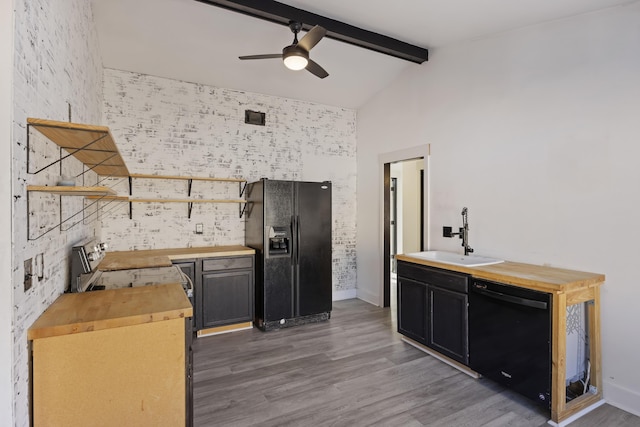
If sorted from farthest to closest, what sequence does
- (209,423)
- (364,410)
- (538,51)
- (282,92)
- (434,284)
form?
(282,92) < (434,284) < (538,51) < (364,410) < (209,423)

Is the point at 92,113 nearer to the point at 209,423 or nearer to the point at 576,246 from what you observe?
the point at 209,423

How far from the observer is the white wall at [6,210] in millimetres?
1249

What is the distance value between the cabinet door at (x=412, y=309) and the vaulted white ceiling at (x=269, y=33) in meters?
2.63

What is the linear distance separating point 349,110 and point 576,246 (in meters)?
3.78

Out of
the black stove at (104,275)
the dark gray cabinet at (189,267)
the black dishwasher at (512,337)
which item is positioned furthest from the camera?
the dark gray cabinet at (189,267)

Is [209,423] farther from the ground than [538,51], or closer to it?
closer to it

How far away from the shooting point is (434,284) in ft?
10.6

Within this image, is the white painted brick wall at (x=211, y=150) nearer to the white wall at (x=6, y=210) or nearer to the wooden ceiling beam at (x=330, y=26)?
the wooden ceiling beam at (x=330, y=26)

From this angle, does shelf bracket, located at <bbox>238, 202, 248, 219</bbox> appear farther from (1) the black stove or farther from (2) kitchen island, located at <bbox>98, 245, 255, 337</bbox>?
(1) the black stove

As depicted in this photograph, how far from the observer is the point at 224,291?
398 centimetres

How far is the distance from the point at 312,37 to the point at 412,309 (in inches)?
111

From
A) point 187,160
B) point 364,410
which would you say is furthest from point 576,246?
point 187,160

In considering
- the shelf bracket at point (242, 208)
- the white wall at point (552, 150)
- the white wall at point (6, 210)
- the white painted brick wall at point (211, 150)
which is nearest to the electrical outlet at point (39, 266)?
the white wall at point (6, 210)

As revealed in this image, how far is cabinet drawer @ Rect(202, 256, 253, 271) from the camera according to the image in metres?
3.88
